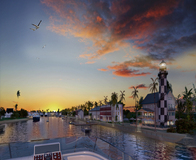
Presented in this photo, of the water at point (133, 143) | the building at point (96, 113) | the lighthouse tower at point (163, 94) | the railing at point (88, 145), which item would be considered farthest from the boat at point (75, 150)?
the building at point (96, 113)

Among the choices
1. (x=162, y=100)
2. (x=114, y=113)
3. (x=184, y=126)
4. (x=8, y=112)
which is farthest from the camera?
(x=8, y=112)

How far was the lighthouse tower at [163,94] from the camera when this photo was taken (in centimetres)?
5354

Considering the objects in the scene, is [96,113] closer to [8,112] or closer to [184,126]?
[184,126]

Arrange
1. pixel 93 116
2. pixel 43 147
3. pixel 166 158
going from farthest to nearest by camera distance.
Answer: pixel 93 116
pixel 166 158
pixel 43 147

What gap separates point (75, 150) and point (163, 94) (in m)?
52.4

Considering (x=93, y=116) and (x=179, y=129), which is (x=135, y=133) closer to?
(x=179, y=129)

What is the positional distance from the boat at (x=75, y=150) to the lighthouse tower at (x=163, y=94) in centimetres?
4981

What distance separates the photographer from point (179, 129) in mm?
38531

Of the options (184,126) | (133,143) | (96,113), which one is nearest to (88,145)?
(133,143)

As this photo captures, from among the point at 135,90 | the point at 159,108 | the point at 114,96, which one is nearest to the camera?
the point at 159,108

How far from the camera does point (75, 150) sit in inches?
364

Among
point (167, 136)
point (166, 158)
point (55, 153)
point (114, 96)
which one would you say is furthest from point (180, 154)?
point (114, 96)

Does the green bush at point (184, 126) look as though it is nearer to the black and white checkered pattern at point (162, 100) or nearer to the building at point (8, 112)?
the black and white checkered pattern at point (162, 100)

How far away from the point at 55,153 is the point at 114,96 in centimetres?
7197
